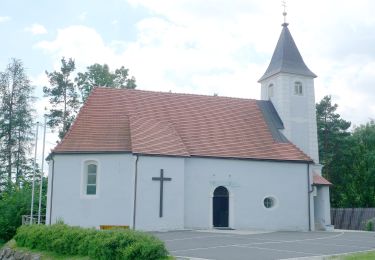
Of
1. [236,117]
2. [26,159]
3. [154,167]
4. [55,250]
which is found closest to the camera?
[55,250]

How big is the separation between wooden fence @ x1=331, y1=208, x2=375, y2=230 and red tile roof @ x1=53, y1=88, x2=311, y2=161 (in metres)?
9.60

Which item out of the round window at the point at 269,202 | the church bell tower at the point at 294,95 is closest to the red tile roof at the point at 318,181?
the church bell tower at the point at 294,95

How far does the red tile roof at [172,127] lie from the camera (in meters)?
25.0

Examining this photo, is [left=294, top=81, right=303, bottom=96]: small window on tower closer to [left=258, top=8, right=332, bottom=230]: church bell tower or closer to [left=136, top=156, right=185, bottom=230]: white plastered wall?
[left=258, top=8, right=332, bottom=230]: church bell tower

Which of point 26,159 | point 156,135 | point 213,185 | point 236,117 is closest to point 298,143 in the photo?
point 236,117

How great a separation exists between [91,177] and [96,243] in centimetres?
1073

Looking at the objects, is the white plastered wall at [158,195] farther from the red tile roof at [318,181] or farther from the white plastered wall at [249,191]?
the red tile roof at [318,181]

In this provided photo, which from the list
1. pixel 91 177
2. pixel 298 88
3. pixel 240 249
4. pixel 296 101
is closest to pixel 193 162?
pixel 91 177

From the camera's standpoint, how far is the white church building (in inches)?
953

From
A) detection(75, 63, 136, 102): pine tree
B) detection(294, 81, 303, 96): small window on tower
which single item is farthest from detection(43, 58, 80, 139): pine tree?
detection(294, 81, 303, 96): small window on tower

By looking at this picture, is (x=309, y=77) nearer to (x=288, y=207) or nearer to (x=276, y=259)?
(x=288, y=207)

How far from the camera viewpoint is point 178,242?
18.6 metres

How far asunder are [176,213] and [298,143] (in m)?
10.8

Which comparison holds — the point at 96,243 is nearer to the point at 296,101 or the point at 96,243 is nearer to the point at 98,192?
the point at 98,192
